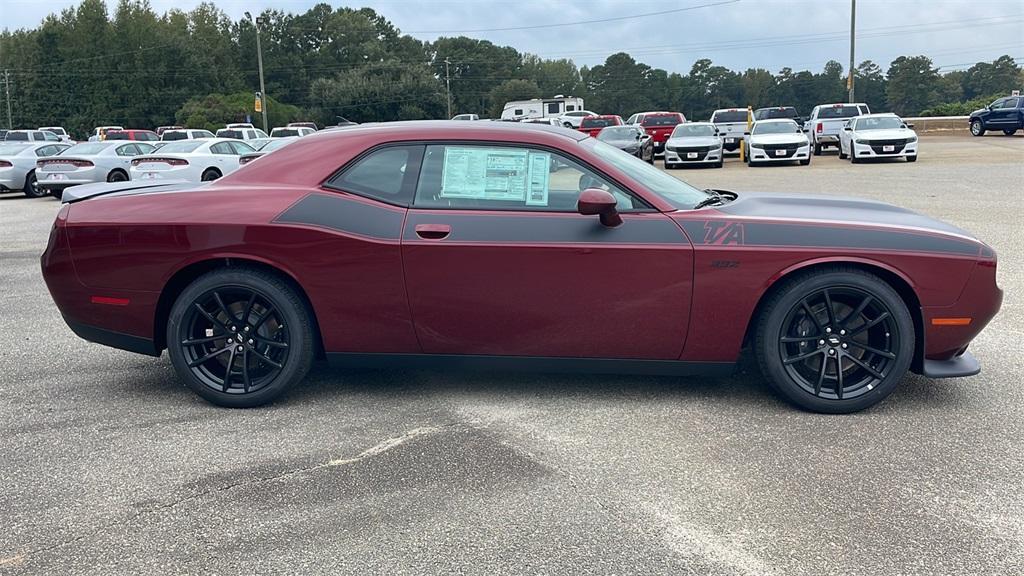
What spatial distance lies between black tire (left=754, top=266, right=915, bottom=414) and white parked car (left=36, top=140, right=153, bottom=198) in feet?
60.1

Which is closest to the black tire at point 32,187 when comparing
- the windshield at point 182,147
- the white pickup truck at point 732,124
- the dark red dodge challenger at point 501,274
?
the windshield at point 182,147

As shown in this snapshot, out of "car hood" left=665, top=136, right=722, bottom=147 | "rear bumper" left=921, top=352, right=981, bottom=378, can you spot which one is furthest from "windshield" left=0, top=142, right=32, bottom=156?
"rear bumper" left=921, top=352, right=981, bottom=378

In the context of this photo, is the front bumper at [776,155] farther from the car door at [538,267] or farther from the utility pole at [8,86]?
the utility pole at [8,86]

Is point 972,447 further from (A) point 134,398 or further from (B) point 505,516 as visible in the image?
(A) point 134,398

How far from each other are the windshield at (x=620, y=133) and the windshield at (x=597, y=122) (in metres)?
5.75

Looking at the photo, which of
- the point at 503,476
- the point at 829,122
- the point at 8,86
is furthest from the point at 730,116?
the point at 8,86

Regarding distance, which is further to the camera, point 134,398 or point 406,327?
point 134,398

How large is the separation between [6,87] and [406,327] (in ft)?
357

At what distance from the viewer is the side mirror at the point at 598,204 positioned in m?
4.19

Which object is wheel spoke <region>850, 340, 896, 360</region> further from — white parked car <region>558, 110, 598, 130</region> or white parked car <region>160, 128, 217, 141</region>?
white parked car <region>160, 128, 217, 141</region>

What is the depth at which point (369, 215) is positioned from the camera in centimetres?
445

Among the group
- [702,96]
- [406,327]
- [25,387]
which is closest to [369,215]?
[406,327]

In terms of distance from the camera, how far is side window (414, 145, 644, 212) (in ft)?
14.6

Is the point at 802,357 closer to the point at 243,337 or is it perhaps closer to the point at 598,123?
the point at 243,337
